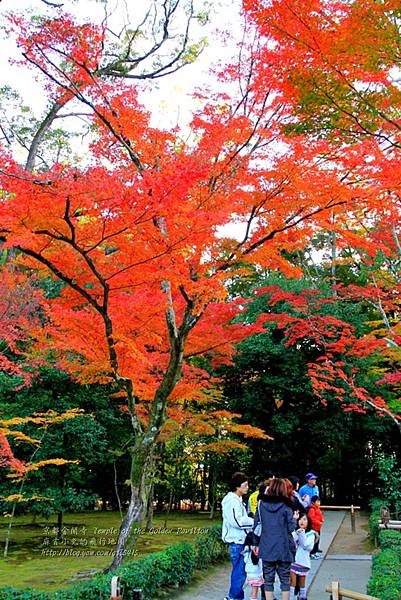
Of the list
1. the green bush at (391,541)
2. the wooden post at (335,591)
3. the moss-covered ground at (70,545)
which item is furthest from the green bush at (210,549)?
the wooden post at (335,591)

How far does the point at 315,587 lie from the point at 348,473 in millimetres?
15095

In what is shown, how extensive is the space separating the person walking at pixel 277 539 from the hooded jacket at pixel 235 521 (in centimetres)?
62

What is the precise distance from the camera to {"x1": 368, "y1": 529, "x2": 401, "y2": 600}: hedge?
4.81 metres

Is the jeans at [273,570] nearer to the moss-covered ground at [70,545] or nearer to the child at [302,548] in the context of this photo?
the child at [302,548]

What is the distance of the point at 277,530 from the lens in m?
5.17

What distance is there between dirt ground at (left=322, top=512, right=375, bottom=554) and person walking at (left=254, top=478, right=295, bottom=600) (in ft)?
20.7

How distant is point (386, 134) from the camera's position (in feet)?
22.8

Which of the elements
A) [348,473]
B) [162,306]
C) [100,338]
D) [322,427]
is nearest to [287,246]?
[162,306]

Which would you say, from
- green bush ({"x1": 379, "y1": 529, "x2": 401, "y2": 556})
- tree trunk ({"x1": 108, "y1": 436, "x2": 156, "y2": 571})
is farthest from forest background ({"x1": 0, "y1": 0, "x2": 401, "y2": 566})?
green bush ({"x1": 379, "y1": 529, "x2": 401, "y2": 556})

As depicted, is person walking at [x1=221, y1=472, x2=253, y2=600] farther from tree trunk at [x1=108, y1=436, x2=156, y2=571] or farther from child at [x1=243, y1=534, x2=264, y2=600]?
tree trunk at [x1=108, y1=436, x2=156, y2=571]

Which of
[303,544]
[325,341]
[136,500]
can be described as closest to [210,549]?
[136,500]

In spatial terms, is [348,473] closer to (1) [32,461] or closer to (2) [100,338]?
(1) [32,461]

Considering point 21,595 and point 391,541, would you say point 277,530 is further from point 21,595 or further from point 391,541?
point 391,541

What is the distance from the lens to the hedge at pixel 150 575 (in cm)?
529
